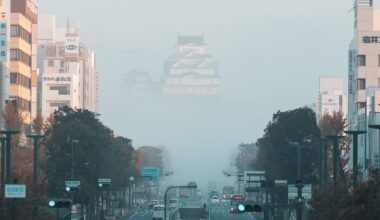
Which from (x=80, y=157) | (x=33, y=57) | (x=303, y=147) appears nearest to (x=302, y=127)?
(x=303, y=147)

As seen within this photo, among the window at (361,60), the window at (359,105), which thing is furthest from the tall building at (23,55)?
the window at (361,60)

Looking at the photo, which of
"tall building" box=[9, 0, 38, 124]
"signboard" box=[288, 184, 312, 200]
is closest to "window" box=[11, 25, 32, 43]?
"tall building" box=[9, 0, 38, 124]

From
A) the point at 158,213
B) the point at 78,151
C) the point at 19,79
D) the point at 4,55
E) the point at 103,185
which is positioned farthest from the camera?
the point at 19,79

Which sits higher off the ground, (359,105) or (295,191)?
(359,105)

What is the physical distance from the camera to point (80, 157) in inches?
5364

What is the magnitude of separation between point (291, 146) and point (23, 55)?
168 feet

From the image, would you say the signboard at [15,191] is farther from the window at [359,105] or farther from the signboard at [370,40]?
the signboard at [370,40]

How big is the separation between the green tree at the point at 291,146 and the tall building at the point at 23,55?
37243 millimetres

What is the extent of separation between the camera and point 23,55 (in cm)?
17850

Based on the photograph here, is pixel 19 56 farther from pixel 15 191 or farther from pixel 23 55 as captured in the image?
pixel 15 191

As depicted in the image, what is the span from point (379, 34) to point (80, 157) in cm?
5263

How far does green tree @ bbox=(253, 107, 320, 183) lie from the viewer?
139 m

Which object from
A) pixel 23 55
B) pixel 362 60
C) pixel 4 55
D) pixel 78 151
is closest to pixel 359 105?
pixel 362 60

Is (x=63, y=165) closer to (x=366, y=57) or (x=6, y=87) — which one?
(x=6, y=87)
